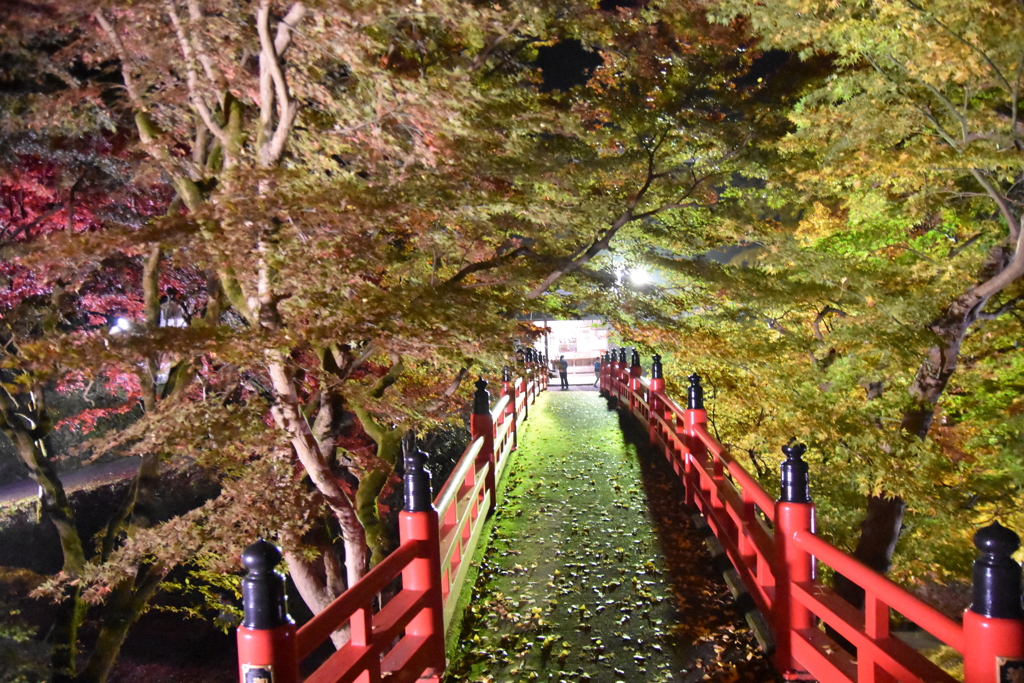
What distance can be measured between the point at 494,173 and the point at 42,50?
7.33m

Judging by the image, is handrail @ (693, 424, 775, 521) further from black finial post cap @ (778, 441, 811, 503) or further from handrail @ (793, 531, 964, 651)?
handrail @ (793, 531, 964, 651)

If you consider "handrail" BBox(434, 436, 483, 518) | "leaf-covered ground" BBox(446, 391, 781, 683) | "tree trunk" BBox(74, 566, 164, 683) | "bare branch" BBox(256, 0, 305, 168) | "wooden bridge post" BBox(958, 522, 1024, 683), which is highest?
"bare branch" BBox(256, 0, 305, 168)

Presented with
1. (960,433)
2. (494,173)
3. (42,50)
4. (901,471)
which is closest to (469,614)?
(494,173)

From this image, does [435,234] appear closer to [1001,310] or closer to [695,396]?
[695,396]

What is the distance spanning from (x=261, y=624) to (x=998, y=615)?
9.57 ft

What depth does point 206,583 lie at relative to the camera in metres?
17.0

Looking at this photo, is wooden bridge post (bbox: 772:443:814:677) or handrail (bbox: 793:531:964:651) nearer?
handrail (bbox: 793:531:964:651)

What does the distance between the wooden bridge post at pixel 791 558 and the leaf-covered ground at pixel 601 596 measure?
0.98 ft

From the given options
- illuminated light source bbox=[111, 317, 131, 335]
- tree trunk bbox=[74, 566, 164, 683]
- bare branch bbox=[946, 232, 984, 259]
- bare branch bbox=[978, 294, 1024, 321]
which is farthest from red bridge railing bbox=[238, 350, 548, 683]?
bare branch bbox=[946, 232, 984, 259]

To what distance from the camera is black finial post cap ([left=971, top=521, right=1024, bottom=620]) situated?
8.39ft

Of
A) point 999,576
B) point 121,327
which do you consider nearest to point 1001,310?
point 999,576

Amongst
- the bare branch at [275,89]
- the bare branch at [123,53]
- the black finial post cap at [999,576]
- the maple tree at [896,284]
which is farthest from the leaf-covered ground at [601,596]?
the bare branch at [123,53]

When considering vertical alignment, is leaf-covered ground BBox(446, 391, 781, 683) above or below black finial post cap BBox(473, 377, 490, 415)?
below

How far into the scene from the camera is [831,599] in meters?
4.09
